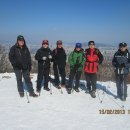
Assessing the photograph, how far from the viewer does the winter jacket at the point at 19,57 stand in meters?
10.4

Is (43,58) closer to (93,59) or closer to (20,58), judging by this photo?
(20,58)

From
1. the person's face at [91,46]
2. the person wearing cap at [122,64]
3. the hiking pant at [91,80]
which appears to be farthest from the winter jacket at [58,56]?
the person wearing cap at [122,64]

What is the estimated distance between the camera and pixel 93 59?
11008mm

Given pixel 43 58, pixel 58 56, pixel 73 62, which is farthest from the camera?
pixel 58 56

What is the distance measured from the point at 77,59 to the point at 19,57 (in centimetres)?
248

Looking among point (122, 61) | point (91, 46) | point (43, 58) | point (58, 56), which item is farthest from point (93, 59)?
point (43, 58)

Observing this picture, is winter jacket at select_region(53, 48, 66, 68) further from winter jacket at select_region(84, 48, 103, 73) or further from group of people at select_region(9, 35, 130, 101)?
winter jacket at select_region(84, 48, 103, 73)

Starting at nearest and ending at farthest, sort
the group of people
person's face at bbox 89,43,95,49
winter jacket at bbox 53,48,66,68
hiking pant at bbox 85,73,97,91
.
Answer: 1. the group of people
2. person's face at bbox 89,43,95,49
3. hiking pant at bbox 85,73,97,91
4. winter jacket at bbox 53,48,66,68

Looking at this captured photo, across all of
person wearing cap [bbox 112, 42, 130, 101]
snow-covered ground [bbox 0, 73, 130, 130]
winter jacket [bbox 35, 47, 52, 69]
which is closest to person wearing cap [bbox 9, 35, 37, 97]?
A: winter jacket [bbox 35, 47, 52, 69]

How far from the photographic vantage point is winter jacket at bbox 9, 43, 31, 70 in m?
10.4

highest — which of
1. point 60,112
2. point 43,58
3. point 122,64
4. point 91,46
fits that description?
point 91,46

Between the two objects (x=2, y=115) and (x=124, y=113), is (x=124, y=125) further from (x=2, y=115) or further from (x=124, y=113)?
(x=2, y=115)

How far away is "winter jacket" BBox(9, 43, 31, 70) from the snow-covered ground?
1292mm

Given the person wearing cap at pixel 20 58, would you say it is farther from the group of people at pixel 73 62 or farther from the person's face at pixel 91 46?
the person's face at pixel 91 46
